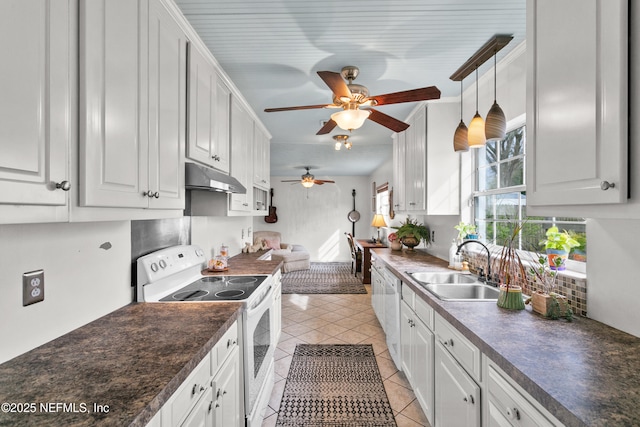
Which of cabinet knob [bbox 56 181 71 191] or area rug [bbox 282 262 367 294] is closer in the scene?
cabinet knob [bbox 56 181 71 191]

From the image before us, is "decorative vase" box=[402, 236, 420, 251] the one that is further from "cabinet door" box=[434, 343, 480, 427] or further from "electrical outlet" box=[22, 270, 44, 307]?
"electrical outlet" box=[22, 270, 44, 307]

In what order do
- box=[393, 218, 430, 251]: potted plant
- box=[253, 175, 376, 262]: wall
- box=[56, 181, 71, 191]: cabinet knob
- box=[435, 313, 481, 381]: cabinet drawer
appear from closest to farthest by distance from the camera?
box=[56, 181, 71, 191]: cabinet knob → box=[435, 313, 481, 381]: cabinet drawer → box=[393, 218, 430, 251]: potted plant → box=[253, 175, 376, 262]: wall

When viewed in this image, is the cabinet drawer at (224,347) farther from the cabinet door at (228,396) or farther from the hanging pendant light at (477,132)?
the hanging pendant light at (477,132)

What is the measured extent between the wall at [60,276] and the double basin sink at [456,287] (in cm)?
179

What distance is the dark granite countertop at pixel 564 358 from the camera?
2.52ft

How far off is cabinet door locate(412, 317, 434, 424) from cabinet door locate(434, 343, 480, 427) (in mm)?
60

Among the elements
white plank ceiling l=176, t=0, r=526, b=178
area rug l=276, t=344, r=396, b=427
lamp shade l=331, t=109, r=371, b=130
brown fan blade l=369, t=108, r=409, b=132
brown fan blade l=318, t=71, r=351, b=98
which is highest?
white plank ceiling l=176, t=0, r=526, b=178

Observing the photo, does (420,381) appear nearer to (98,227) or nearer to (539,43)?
(539,43)

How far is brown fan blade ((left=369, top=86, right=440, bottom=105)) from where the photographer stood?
5.93 ft

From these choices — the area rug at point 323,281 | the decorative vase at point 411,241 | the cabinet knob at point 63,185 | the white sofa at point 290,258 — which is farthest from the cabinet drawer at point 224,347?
the white sofa at point 290,258

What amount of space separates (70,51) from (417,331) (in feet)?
7.17

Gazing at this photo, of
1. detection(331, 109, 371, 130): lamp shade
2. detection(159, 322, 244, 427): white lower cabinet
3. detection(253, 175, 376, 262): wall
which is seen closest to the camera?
detection(159, 322, 244, 427): white lower cabinet

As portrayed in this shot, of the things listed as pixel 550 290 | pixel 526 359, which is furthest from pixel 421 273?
pixel 526 359

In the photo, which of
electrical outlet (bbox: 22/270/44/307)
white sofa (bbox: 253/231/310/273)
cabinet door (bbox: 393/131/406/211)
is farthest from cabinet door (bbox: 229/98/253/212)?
white sofa (bbox: 253/231/310/273)
